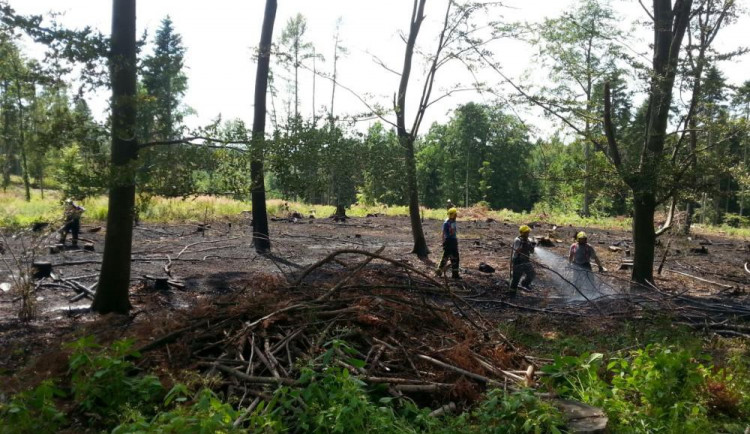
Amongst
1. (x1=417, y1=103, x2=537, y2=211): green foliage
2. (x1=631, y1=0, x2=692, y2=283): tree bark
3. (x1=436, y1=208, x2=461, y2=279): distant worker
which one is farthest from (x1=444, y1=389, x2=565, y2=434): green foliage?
(x1=417, y1=103, x2=537, y2=211): green foliage

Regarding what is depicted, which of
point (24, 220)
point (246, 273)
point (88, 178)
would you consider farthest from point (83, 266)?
point (24, 220)

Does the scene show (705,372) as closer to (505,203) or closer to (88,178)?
(88,178)

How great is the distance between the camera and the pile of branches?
171 inches

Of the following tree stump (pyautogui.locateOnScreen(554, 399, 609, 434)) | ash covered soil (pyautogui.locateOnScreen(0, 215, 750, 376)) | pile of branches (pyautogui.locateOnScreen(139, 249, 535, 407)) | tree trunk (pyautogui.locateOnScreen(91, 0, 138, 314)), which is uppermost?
tree trunk (pyautogui.locateOnScreen(91, 0, 138, 314))

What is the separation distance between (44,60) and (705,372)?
26.5ft

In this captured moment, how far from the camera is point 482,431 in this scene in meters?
3.70

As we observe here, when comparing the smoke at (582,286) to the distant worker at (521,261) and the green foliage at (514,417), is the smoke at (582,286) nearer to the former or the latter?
the distant worker at (521,261)

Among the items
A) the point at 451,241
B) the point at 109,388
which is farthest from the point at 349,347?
the point at 451,241

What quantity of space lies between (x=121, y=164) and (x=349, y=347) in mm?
4717

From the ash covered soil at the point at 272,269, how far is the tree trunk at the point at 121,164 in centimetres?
41

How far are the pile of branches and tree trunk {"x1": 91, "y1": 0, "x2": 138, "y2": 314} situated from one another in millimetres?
3020

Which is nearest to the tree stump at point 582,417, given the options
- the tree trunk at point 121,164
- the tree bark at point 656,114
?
the tree trunk at point 121,164

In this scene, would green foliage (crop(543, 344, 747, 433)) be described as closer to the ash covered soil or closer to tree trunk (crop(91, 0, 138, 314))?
the ash covered soil

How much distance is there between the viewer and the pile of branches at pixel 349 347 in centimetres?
436
